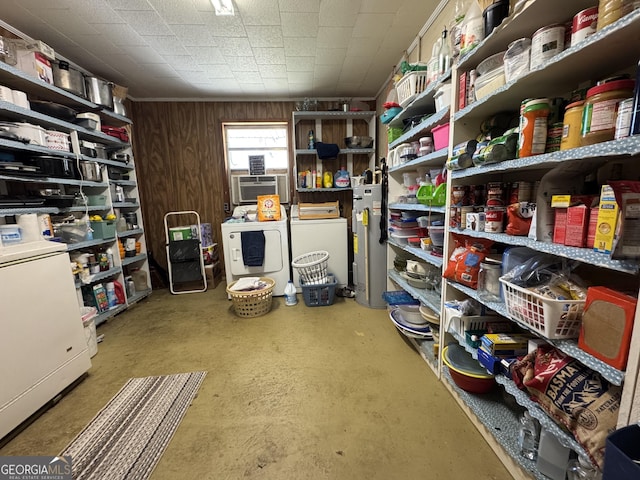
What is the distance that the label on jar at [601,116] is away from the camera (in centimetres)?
73

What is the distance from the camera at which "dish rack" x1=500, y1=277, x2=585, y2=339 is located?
847 millimetres

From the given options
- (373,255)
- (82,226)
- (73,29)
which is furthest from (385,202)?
(73,29)

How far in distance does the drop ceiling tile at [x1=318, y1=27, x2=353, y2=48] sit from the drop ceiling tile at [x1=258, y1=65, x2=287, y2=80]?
1.97ft

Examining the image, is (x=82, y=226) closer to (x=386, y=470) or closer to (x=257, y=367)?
(x=257, y=367)

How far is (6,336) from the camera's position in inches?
51.2

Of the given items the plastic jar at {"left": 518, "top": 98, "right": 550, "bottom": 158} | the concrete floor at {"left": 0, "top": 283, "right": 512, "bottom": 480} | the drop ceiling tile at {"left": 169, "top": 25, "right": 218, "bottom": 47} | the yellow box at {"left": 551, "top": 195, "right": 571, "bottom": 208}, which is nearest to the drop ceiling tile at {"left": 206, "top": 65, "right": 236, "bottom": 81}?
the drop ceiling tile at {"left": 169, "top": 25, "right": 218, "bottom": 47}

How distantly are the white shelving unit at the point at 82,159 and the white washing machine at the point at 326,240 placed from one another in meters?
2.02

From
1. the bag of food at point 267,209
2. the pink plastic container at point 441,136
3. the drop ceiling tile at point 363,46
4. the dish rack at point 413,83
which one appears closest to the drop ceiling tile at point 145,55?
the bag of food at point 267,209

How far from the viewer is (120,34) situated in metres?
2.22

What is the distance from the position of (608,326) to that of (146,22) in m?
3.34

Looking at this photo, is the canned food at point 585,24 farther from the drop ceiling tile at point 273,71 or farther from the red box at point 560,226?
the drop ceiling tile at point 273,71

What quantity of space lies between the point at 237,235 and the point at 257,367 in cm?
163

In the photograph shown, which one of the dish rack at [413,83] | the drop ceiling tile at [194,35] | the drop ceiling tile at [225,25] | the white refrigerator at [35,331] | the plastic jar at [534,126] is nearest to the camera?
the plastic jar at [534,126]

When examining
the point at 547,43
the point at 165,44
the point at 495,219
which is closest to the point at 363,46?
the point at 165,44
